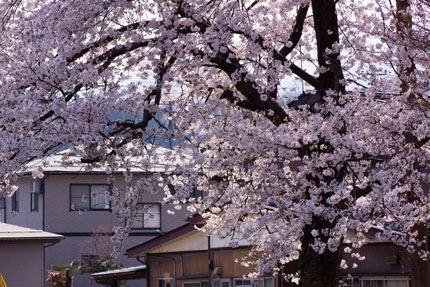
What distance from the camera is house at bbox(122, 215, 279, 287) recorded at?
18.6 meters

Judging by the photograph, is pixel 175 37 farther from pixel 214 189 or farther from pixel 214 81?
pixel 214 189

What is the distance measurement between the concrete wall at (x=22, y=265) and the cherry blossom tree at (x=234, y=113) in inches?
399

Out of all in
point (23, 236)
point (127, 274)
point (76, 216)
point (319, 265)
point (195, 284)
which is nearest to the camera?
point (319, 265)

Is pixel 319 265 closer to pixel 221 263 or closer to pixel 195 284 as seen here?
pixel 221 263

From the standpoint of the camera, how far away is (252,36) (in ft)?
35.0

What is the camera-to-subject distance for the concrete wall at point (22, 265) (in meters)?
20.1

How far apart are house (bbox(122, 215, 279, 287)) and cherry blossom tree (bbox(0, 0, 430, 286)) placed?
22.8 feet

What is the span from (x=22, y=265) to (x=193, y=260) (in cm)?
454

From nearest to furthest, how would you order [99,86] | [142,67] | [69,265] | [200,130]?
1. [99,86]
2. [142,67]
3. [200,130]
4. [69,265]

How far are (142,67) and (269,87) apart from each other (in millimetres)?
1800

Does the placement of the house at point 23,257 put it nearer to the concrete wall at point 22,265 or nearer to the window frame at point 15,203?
the concrete wall at point 22,265

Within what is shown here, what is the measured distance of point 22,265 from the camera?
66.6 feet

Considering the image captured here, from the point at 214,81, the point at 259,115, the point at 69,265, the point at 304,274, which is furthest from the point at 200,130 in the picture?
the point at 69,265

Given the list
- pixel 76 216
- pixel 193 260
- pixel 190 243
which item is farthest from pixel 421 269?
pixel 76 216
